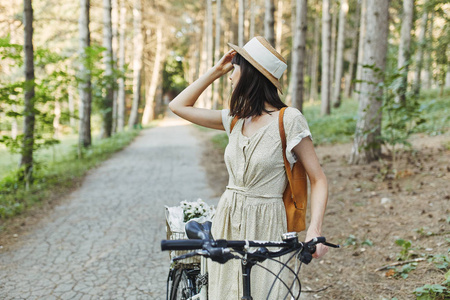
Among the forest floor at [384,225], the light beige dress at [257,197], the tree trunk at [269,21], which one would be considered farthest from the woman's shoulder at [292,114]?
the tree trunk at [269,21]

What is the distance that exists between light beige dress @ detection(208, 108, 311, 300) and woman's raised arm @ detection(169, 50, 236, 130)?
0.27m

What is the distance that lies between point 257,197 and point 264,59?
2.35ft

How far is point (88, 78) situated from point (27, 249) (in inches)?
277

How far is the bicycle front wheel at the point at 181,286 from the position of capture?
9.15ft

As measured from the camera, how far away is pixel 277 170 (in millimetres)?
2117

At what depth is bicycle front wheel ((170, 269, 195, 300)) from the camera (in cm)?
279

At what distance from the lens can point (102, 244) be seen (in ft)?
19.4

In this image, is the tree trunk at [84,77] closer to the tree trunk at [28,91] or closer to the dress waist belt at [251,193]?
the tree trunk at [28,91]

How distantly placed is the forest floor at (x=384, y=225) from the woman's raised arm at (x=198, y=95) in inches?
108

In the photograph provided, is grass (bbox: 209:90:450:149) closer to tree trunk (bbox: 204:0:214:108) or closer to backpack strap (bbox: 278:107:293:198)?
backpack strap (bbox: 278:107:293:198)

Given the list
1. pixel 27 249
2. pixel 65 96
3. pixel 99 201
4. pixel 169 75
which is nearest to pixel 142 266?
pixel 27 249

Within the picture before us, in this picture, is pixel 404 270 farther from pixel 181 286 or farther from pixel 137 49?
pixel 137 49

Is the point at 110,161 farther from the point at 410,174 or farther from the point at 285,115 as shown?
the point at 285,115

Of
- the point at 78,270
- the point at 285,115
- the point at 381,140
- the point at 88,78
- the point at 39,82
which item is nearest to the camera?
the point at 285,115
